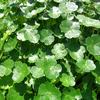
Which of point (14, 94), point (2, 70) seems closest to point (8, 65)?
point (2, 70)

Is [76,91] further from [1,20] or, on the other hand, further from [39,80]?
[1,20]

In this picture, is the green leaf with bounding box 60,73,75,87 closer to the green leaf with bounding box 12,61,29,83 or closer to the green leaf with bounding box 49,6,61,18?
the green leaf with bounding box 12,61,29,83

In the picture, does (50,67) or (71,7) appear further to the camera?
(71,7)

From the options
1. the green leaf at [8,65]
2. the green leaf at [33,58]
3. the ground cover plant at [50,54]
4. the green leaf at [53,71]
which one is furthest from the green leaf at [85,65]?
the green leaf at [8,65]

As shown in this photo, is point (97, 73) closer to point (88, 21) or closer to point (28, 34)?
point (88, 21)

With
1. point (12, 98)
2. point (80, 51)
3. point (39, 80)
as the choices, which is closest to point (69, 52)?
point (80, 51)

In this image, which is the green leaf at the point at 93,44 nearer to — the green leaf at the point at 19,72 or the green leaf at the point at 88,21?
the green leaf at the point at 88,21
